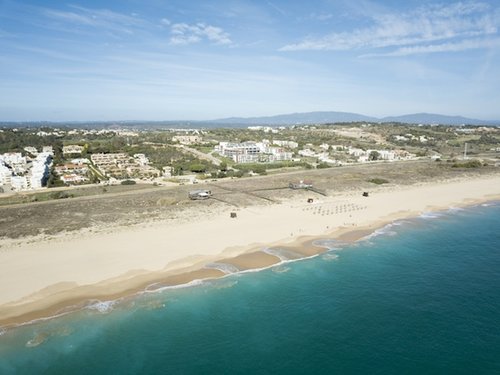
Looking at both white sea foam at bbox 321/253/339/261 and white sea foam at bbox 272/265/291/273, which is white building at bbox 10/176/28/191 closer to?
white sea foam at bbox 272/265/291/273

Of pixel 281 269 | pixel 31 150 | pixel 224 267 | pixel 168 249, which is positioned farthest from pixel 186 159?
pixel 281 269

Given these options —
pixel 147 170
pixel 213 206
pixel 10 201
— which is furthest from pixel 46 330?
pixel 147 170

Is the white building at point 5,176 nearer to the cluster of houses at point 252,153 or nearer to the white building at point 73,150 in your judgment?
the white building at point 73,150

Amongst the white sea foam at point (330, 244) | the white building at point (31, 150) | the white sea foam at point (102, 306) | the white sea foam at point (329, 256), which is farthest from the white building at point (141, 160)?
the white sea foam at point (102, 306)

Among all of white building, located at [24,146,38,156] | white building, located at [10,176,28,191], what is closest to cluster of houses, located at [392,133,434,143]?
white building, located at [24,146,38,156]

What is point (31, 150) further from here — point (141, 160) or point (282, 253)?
point (282, 253)

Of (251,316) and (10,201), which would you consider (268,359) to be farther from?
(10,201)
